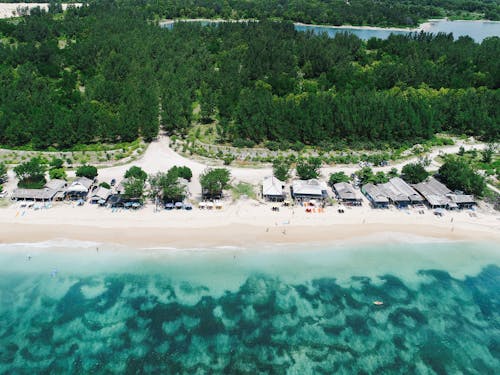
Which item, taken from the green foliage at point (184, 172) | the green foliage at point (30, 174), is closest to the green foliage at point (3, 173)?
the green foliage at point (30, 174)

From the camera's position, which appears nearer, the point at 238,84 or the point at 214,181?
the point at 214,181

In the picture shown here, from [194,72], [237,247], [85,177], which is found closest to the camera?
[237,247]

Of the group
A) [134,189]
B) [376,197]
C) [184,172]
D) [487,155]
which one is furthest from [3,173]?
[487,155]

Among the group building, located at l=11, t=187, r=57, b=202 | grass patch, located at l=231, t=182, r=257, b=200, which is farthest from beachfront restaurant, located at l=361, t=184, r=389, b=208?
building, located at l=11, t=187, r=57, b=202

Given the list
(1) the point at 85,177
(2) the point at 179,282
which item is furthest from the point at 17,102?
(2) the point at 179,282

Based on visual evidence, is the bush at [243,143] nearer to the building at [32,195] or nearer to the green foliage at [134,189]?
the green foliage at [134,189]

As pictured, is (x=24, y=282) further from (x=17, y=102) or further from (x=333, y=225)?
(x=17, y=102)

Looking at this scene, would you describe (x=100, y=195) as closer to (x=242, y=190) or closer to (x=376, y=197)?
(x=242, y=190)
